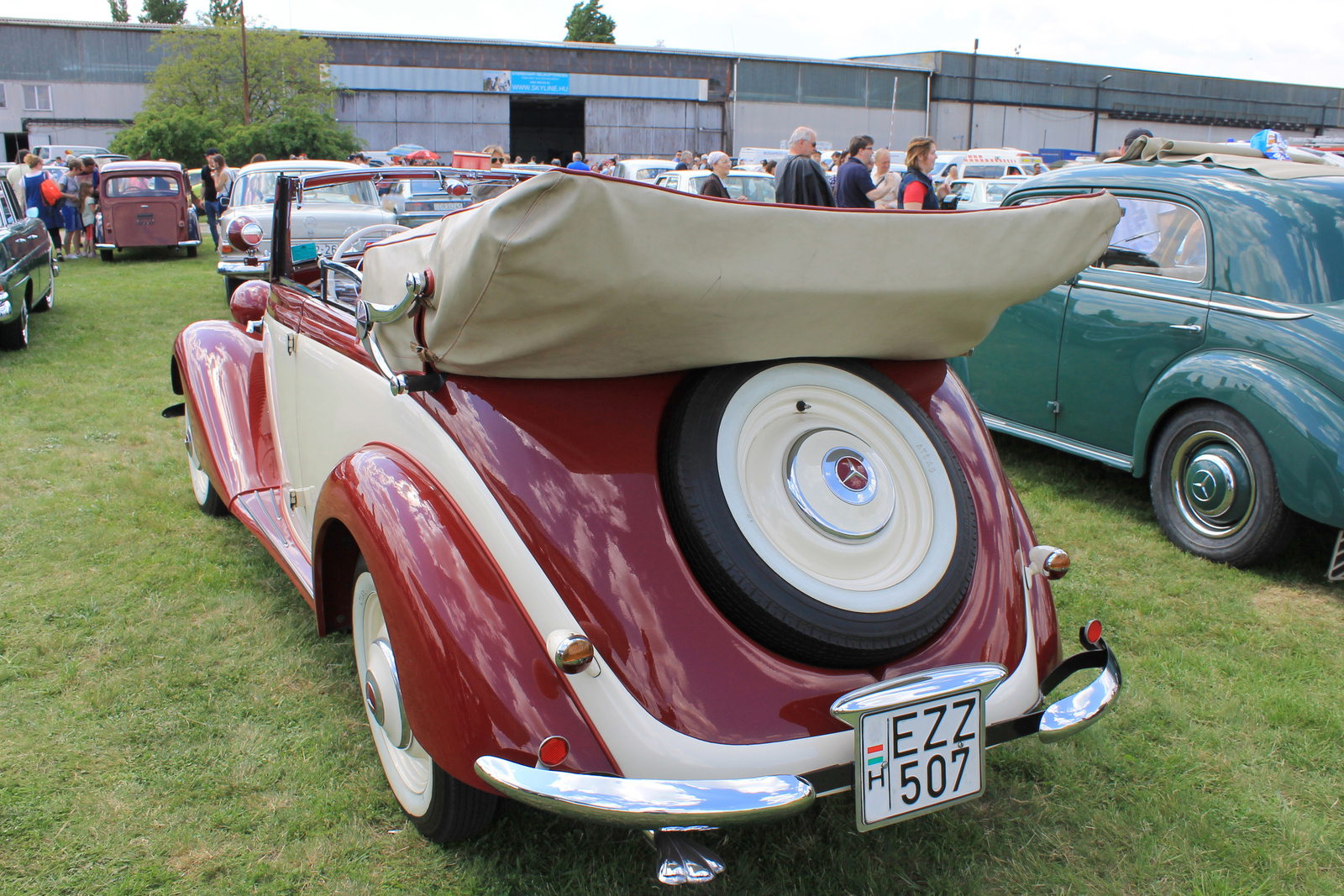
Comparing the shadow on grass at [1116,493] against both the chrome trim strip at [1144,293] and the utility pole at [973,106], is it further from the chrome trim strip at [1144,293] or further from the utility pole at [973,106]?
A: the utility pole at [973,106]

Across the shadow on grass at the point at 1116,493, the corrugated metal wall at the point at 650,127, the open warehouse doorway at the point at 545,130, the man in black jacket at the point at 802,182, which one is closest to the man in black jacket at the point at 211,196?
the man in black jacket at the point at 802,182

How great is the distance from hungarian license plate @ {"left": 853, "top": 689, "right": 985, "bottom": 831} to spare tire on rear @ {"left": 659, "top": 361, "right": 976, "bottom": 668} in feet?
0.50

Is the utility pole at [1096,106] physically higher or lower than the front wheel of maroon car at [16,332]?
higher

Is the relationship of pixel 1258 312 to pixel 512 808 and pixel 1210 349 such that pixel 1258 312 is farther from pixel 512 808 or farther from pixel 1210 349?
pixel 512 808

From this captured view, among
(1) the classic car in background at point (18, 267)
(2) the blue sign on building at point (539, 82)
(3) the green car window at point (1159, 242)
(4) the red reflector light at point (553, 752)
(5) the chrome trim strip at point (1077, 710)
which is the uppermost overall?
(2) the blue sign on building at point (539, 82)

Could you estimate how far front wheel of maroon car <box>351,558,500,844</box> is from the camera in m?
2.11

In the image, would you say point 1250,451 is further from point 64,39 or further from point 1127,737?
point 64,39

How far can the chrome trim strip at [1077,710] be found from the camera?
202 cm

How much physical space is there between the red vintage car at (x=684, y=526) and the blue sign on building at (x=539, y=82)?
159 ft

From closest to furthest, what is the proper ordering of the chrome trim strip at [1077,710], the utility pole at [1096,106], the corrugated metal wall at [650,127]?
the chrome trim strip at [1077,710] → the corrugated metal wall at [650,127] → the utility pole at [1096,106]

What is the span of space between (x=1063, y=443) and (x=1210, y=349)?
2.95 feet

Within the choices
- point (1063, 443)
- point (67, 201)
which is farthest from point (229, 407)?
point (67, 201)

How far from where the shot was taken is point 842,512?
6.70 feet

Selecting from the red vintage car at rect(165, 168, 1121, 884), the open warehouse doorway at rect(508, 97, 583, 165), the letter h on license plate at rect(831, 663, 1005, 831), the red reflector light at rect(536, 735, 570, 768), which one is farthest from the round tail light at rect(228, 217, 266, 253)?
the open warehouse doorway at rect(508, 97, 583, 165)
